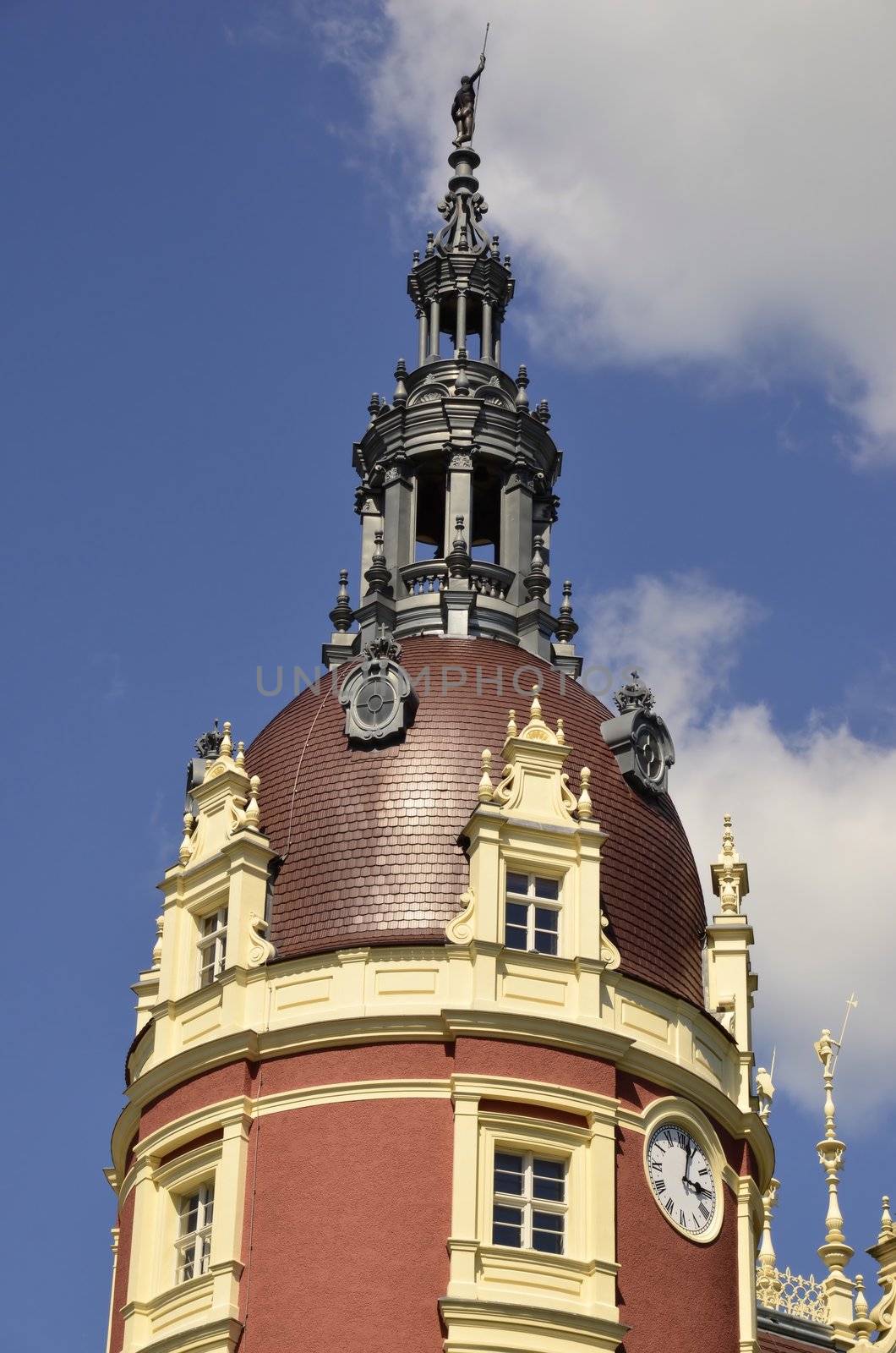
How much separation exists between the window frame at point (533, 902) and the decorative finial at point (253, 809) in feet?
15.0

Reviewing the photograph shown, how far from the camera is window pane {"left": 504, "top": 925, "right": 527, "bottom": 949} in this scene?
47.4 metres

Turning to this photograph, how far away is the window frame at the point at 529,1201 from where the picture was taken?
147 feet

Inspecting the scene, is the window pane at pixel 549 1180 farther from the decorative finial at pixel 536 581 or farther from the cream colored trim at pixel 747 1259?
the decorative finial at pixel 536 581

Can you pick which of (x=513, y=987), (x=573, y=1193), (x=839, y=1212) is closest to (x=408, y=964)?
(x=513, y=987)

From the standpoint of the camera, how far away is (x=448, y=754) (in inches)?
1960

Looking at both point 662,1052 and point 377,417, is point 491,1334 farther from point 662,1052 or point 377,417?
point 377,417

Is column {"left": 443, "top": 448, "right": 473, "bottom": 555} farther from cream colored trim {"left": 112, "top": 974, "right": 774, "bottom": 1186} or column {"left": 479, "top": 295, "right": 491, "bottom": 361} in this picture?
cream colored trim {"left": 112, "top": 974, "right": 774, "bottom": 1186}

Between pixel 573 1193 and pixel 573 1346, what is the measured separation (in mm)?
2501

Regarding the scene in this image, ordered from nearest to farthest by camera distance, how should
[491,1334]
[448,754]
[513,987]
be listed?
[491,1334] < [513,987] < [448,754]

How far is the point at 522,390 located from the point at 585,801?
41.4ft

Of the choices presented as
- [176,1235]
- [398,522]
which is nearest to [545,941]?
[176,1235]

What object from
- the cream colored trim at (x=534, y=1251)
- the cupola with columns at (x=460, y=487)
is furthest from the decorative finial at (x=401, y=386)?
the cream colored trim at (x=534, y=1251)

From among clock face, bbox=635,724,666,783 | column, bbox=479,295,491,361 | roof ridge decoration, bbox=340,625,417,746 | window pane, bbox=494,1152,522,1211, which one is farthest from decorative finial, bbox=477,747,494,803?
column, bbox=479,295,491,361

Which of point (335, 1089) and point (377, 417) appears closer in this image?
point (335, 1089)
